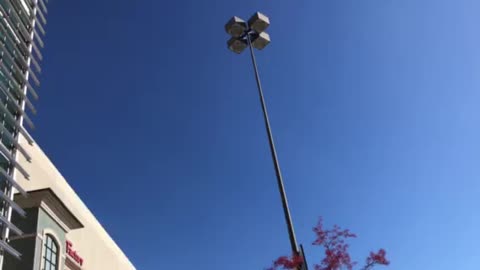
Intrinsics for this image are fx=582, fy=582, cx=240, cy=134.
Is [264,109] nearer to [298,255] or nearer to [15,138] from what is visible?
[298,255]

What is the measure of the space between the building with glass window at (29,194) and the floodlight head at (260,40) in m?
6.54

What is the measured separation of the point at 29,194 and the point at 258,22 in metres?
9.07

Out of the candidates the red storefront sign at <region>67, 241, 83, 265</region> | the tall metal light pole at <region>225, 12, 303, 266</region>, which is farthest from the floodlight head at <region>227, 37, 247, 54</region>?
the red storefront sign at <region>67, 241, 83, 265</region>

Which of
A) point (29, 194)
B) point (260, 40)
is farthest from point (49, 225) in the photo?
point (260, 40)

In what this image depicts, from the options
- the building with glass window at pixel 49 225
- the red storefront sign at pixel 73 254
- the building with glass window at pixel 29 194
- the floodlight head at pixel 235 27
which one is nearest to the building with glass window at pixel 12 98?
the building with glass window at pixel 29 194

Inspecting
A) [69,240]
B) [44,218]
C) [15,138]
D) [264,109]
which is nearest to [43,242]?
[44,218]

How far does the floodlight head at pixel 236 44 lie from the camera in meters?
17.6

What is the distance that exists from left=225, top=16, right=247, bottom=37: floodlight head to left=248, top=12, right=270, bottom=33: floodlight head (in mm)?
220

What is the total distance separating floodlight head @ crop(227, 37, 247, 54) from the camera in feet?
57.7

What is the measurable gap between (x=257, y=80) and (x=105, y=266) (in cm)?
1617

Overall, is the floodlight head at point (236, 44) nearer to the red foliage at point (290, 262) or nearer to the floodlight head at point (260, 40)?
the floodlight head at point (260, 40)

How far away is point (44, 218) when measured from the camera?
19078 mm

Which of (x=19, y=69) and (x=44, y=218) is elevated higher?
(x=44, y=218)

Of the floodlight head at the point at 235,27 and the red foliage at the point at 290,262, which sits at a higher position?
the floodlight head at the point at 235,27
